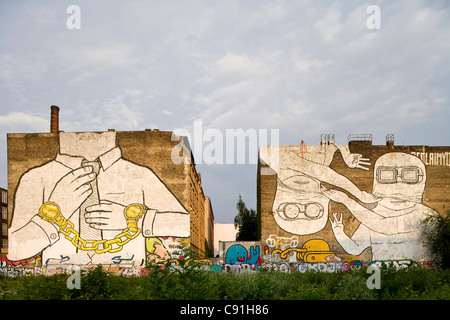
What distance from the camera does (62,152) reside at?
2895 centimetres

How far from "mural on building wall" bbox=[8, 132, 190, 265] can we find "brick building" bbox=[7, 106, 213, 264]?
71mm

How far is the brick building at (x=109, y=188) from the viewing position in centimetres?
2758

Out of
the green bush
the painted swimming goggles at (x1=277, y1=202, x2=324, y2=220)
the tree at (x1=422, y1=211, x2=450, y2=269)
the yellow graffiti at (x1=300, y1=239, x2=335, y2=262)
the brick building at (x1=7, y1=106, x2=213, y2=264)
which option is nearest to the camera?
the green bush

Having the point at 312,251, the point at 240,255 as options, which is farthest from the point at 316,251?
the point at 240,255

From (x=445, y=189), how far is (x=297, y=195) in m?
11.3

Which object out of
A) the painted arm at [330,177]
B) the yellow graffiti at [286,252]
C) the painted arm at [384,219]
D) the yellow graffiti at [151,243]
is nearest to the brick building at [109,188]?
the yellow graffiti at [151,243]

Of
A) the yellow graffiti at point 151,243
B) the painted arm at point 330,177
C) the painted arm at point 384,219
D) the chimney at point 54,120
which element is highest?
the chimney at point 54,120

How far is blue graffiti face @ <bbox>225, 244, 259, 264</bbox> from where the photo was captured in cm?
2811

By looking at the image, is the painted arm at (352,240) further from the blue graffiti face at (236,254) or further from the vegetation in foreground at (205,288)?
the vegetation in foreground at (205,288)

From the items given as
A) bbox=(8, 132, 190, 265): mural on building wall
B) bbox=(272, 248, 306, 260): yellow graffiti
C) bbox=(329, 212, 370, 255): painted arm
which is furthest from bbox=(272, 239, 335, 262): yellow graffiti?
bbox=(8, 132, 190, 265): mural on building wall

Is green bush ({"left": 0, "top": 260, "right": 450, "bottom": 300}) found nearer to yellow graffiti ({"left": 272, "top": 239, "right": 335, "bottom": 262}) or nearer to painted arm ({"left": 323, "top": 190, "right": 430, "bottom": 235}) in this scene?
yellow graffiti ({"left": 272, "top": 239, "right": 335, "bottom": 262})

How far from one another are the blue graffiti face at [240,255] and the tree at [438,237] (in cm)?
1262

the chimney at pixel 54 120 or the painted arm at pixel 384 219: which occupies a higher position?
the chimney at pixel 54 120
